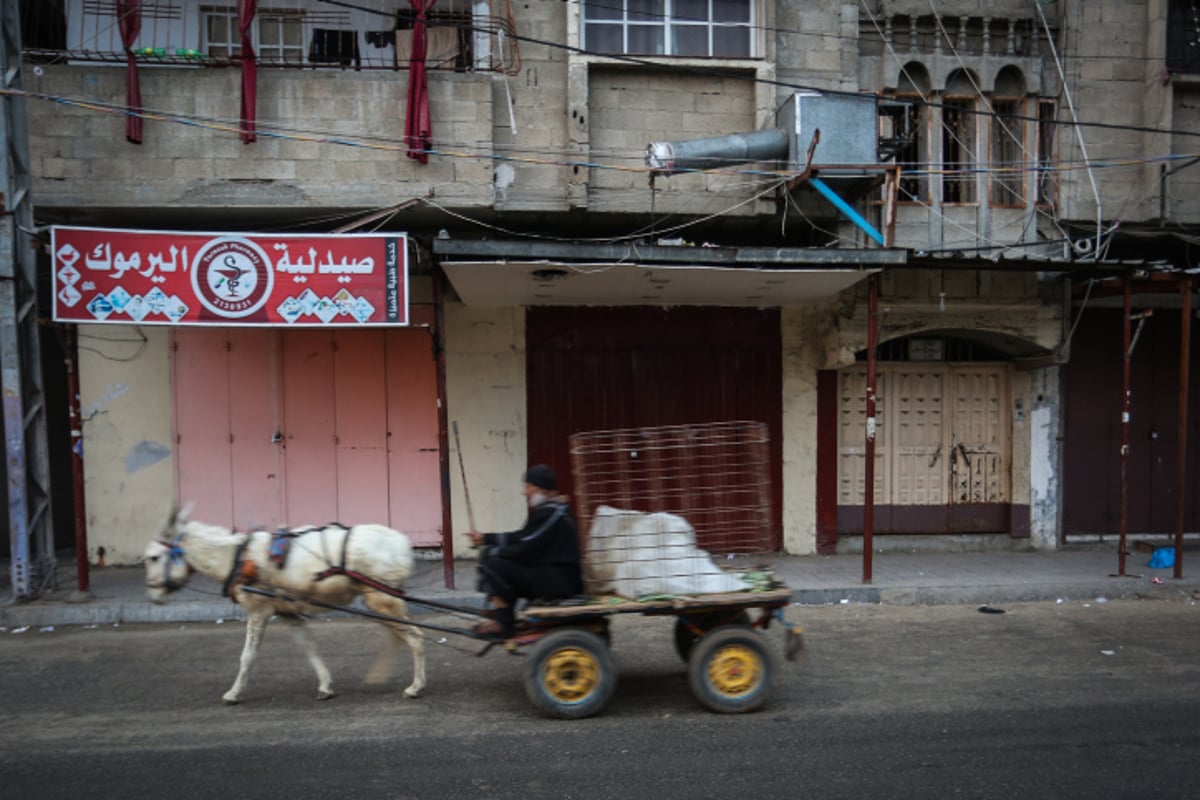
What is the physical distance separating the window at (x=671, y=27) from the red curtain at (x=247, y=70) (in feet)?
12.9

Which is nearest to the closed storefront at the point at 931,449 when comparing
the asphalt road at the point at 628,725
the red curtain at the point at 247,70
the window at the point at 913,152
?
the window at the point at 913,152

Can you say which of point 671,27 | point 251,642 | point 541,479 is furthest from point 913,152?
point 251,642

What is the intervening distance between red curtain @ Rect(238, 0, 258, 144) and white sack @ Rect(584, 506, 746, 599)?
6692 mm

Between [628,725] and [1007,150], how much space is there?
32.0 feet

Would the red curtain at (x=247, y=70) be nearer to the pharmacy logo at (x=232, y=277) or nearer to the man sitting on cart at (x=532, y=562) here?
the pharmacy logo at (x=232, y=277)

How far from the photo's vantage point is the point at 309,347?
34.3ft

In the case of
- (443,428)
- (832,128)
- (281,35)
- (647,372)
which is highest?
(281,35)

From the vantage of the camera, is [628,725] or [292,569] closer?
[628,725]

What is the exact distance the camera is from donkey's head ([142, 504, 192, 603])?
18.1 feet

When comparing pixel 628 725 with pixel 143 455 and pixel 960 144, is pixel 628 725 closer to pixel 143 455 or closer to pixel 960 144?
pixel 143 455

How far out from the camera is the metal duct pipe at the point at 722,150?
948cm

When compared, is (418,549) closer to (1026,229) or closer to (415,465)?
(415,465)

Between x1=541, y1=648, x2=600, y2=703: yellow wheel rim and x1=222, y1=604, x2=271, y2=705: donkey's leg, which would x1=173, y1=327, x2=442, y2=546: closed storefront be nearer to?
x1=222, y1=604, x2=271, y2=705: donkey's leg

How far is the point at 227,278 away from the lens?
820cm
